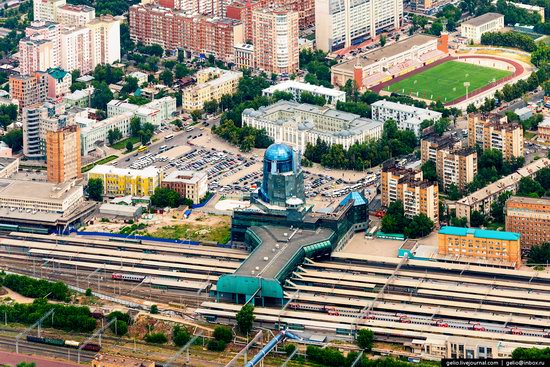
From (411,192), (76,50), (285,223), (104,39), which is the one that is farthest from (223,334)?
(104,39)

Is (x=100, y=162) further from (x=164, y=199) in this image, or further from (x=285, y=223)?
(x=285, y=223)

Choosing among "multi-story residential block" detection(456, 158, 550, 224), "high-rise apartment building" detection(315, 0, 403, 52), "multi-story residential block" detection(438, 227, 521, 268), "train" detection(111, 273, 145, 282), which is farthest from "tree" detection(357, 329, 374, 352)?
"high-rise apartment building" detection(315, 0, 403, 52)

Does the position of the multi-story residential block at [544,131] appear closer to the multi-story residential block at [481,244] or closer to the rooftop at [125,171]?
the multi-story residential block at [481,244]

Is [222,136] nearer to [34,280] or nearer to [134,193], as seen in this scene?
[134,193]

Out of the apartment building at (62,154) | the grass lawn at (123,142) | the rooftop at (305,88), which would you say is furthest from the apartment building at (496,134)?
the apartment building at (62,154)

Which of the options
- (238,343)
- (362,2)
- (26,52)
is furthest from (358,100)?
(238,343)

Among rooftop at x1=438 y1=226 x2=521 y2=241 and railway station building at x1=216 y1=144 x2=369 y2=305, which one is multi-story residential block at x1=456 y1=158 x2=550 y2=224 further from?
railway station building at x1=216 y1=144 x2=369 y2=305
